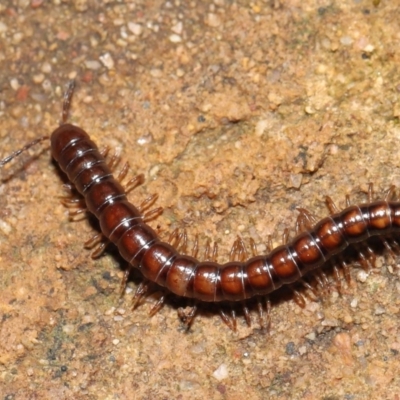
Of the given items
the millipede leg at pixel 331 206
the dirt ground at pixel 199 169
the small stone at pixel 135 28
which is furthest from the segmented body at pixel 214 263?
the small stone at pixel 135 28

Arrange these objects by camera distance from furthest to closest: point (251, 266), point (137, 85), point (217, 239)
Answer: point (137, 85) → point (217, 239) → point (251, 266)

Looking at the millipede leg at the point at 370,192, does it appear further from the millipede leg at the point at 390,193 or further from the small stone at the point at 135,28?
the small stone at the point at 135,28

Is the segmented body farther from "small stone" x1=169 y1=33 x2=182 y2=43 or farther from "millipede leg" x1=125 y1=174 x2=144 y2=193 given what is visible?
"small stone" x1=169 y1=33 x2=182 y2=43

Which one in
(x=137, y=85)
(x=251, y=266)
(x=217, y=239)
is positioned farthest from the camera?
(x=137, y=85)

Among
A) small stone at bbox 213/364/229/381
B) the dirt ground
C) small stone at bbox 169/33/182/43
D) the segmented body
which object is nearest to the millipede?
the segmented body

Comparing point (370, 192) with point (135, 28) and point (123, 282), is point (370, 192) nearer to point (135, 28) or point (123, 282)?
point (123, 282)

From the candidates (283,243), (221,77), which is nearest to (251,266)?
(283,243)

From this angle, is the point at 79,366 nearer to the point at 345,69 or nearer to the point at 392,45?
the point at 345,69
